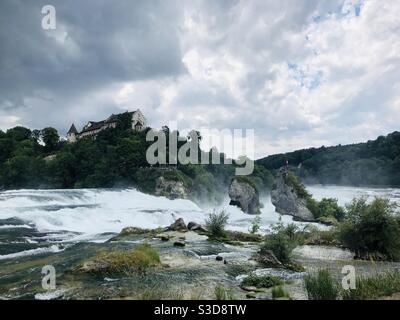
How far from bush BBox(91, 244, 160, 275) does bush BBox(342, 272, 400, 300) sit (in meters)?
7.42

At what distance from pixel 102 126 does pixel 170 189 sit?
5846 cm

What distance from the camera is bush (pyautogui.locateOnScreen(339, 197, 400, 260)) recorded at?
55.7 ft

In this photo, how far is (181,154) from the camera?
274 ft

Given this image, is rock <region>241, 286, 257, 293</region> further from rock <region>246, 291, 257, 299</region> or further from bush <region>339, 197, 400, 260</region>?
bush <region>339, 197, 400, 260</region>

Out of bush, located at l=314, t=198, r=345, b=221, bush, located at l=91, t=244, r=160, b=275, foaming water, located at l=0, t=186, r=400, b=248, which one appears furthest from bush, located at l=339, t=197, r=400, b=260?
bush, located at l=314, t=198, r=345, b=221

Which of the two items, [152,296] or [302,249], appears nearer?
[152,296]

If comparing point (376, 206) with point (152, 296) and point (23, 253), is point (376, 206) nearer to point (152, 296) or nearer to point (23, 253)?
point (152, 296)

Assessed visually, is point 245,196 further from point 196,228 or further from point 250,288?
point 250,288

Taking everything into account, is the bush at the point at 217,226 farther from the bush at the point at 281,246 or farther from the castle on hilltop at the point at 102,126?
the castle on hilltop at the point at 102,126

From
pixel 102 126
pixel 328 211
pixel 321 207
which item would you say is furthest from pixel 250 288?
pixel 102 126

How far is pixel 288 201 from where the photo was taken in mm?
49531

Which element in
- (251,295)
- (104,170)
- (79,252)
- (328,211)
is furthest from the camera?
(104,170)
